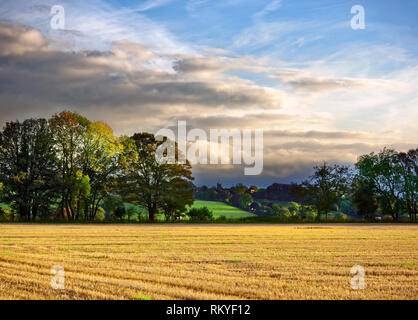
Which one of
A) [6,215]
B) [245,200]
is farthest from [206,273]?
[245,200]

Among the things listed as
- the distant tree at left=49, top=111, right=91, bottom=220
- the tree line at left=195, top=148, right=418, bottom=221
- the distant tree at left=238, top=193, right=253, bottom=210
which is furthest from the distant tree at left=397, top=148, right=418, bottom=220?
the distant tree at left=49, top=111, right=91, bottom=220

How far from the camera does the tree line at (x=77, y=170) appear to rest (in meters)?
63.9

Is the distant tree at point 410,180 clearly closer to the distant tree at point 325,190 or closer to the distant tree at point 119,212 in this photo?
the distant tree at point 325,190

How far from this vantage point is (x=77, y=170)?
6369 centimetres

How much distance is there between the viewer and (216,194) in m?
134

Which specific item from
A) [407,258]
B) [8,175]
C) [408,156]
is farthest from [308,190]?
[407,258]

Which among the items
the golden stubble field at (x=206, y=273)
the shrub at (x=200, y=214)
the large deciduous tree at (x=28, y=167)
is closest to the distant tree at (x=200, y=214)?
the shrub at (x=200, y=214)

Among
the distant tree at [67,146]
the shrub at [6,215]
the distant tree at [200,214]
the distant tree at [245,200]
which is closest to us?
the shrub at [6,215]

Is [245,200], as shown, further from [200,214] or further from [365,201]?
[200,214]

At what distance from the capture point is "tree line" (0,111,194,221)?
63.9 metres

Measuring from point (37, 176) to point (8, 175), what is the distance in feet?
13.5

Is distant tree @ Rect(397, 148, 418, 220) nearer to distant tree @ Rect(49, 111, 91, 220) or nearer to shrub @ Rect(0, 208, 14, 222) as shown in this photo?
distant tree @ Rect(49, 111, 91, 220)
